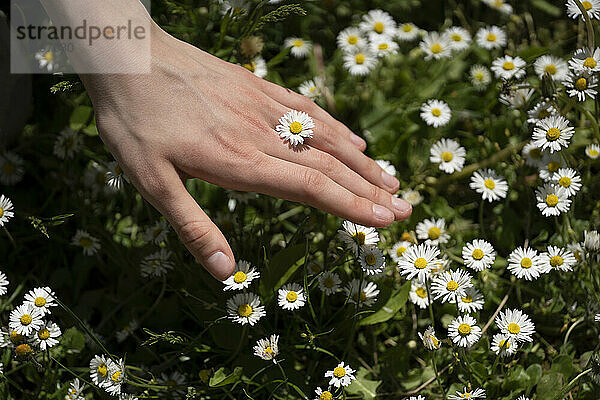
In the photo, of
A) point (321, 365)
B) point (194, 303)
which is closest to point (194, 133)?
point (194, 303)

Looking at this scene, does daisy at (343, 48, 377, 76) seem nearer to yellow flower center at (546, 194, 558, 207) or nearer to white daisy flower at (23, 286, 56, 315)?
yellow flower center at (546, 194, 558, 207)

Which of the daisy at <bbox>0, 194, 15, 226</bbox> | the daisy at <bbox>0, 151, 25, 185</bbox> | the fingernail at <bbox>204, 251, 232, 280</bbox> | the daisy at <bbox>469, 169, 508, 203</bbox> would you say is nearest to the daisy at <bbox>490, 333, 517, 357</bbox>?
the daisy at <bbox>469, 169, 508, 203</bbox>

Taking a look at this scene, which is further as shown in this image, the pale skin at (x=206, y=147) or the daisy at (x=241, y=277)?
the daisy at (x=241, y=277)

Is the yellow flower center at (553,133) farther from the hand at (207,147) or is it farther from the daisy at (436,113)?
the hand at (207,147)

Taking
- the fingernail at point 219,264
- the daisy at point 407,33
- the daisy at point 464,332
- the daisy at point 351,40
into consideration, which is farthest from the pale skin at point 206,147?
the daisy at point 407,33

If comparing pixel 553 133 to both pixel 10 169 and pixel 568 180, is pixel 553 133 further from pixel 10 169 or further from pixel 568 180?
pixel 10 169

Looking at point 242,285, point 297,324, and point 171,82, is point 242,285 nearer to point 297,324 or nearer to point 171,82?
point 297,324

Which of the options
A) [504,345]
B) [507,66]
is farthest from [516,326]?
[507,66]
